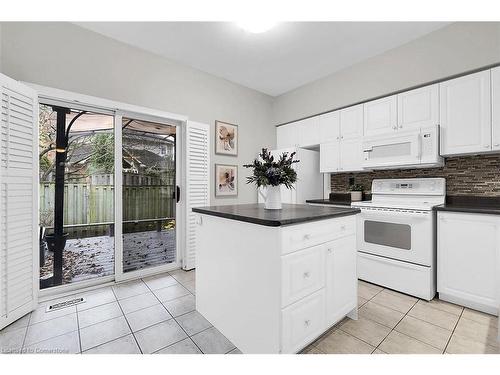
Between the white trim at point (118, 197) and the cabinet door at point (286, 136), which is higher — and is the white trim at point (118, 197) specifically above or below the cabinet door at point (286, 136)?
below

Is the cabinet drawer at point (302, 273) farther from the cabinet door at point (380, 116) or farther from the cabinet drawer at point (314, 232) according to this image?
the cabinet door at point (380, 116)

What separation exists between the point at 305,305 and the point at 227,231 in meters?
0.72

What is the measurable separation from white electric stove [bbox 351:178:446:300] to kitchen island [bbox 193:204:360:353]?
34.3 inches

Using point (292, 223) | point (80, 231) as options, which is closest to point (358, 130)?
point (292, 223)

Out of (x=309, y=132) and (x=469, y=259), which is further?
(x=309, y=132)

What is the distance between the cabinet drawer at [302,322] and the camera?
1.40 meters

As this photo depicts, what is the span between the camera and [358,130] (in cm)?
325

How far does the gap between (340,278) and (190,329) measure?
1.24m

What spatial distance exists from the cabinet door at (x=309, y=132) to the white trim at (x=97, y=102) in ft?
6.32

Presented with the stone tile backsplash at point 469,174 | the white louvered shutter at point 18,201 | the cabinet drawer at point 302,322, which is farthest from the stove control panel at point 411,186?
the white louvered shutter at point 18,201

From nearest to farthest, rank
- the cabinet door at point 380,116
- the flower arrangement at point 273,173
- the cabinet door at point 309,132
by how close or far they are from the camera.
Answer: the flower arrangement at point 273,173 → the cabinet door at point 380,116 → the cabinet door at point 309,132

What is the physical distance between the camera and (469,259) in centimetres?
215

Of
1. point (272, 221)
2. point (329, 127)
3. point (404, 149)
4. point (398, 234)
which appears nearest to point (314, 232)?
point (272, 221)

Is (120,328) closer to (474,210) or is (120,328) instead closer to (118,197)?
(118,197)
